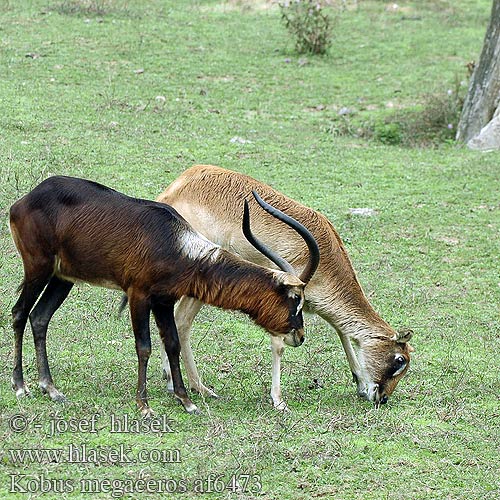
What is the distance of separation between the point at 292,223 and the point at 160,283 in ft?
3.00

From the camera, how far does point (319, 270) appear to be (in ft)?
22.7

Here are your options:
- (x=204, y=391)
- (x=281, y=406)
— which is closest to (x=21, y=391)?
(x=204, y=391)

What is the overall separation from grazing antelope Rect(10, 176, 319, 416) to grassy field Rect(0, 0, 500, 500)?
50 centimetres

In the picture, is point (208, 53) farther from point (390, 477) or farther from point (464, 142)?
point (390, 477)

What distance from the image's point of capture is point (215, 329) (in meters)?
7.87

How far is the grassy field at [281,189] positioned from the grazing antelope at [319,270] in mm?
268

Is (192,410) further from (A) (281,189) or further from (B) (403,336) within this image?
(A) (281,189)

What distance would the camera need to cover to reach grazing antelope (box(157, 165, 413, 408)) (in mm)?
6871

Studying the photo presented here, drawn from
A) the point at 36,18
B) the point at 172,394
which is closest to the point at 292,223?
the point at 172,394

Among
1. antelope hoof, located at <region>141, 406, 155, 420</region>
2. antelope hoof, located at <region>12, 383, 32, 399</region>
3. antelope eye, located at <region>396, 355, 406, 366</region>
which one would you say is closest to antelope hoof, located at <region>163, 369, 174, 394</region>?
antelope hoof, located at <region>141, 406, 155, 420</region>

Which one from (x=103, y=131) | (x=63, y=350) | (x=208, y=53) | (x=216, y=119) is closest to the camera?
(x=63, y=350)

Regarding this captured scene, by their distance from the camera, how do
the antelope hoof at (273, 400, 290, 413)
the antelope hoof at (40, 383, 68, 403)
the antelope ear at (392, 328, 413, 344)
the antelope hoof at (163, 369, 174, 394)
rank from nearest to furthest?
the antelope hoof at (40, 383, 68, 403)
the antelope hoof at (273, 400, 290, 413)
the antelope hoof at (163, 369, 174, 394)
the antelope ear at (392, 328, 413, 344)

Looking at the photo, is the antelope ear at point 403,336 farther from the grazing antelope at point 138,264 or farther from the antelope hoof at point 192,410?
the antelope hoof at point 192,410

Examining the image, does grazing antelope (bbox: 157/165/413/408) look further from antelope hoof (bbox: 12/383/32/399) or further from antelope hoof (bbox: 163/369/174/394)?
antelope hoof (bbox: 12/383/32/399)
